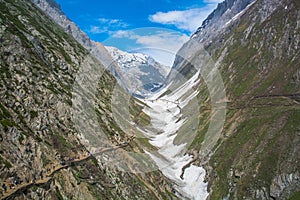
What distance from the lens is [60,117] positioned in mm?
80750

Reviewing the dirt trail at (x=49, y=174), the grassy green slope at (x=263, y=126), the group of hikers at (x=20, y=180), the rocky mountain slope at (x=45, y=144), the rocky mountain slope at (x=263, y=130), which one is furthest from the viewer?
the grassy green slope at (x=263, y=126)

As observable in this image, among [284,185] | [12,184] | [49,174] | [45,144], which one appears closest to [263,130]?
[284,185]

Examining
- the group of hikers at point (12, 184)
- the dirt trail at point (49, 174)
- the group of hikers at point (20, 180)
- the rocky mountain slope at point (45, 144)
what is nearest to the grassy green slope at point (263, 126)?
the rocky mountain slope at point (45, 144)

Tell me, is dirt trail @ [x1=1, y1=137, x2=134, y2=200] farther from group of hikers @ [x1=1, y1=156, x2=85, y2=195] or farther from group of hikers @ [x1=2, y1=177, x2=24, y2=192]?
group of hikers @ [x1=2, y1=177, x2=24, y2=192]

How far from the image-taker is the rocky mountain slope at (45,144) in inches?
2122

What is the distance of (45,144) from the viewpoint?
66.0 metres

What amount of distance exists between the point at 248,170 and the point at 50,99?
57594 mm

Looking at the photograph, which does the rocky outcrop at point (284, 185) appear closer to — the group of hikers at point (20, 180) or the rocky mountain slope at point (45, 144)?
the rocky mountain slope at point (45, 144)

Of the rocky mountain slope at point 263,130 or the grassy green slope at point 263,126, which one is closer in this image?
the rocky mountain slope at point 263,130

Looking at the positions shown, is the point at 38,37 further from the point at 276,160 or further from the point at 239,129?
→ the point at 276,160

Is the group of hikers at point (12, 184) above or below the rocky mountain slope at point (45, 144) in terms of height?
below

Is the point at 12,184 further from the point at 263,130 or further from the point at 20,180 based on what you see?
the point at 263,130

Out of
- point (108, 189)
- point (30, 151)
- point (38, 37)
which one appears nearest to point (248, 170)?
point (108, 189)

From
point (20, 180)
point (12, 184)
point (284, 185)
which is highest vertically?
point (284, 185)
